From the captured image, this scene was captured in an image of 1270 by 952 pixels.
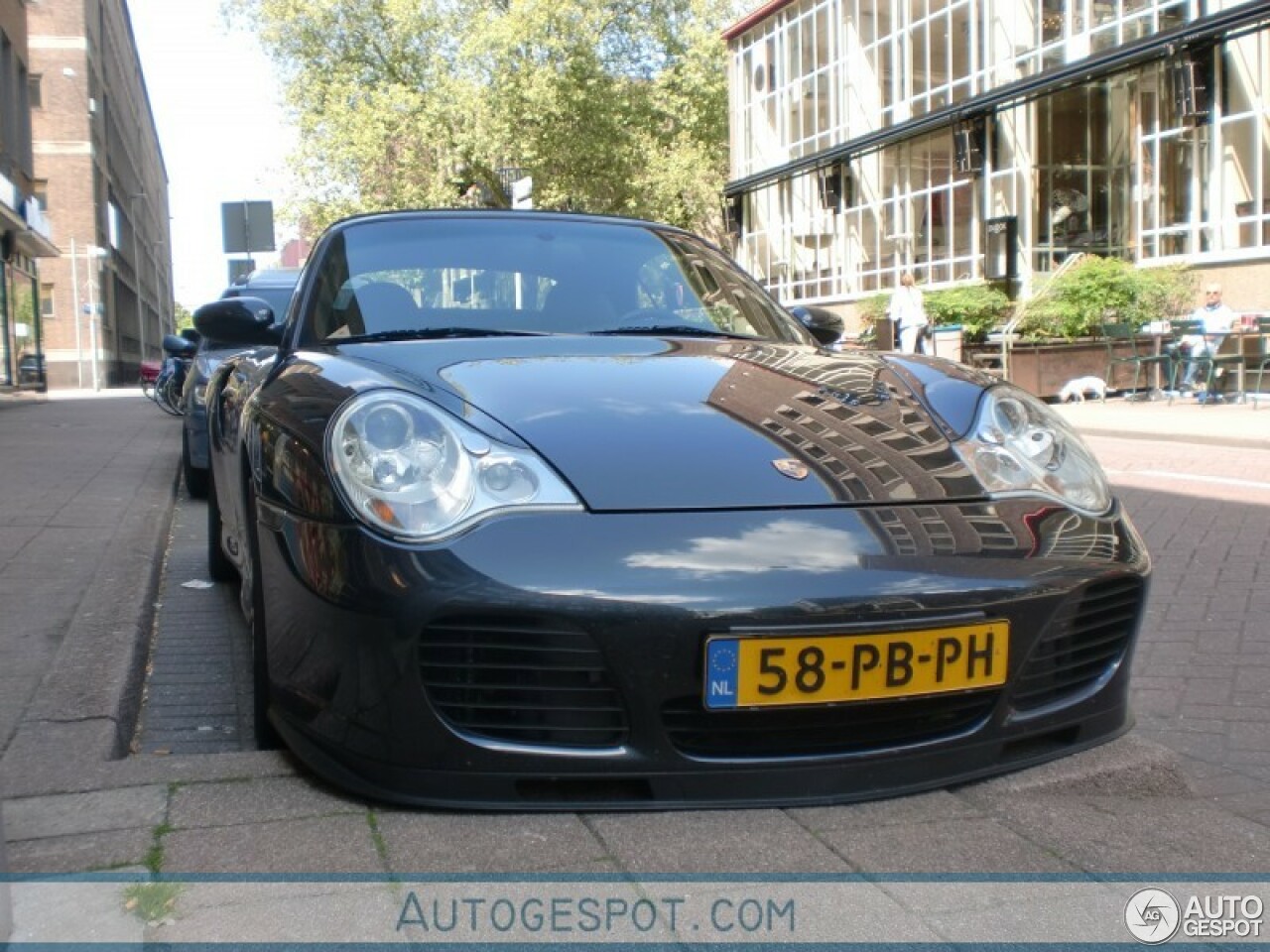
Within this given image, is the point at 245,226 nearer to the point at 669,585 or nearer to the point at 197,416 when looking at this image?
the point at 197,416

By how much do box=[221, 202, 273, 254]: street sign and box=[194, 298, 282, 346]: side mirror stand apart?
1386 centimetres

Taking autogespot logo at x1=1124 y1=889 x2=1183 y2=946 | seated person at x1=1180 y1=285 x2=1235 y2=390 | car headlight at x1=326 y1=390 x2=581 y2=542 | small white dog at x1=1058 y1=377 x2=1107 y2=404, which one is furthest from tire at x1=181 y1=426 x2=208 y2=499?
small white dog at x1=1058 y1=377 x2=1107 y2=404

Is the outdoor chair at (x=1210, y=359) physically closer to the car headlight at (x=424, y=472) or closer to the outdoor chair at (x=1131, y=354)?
the outdoor chair at (x=1131, y=354)

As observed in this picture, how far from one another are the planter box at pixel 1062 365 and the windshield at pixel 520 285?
46.6ft

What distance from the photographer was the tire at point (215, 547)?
4797 millimetres

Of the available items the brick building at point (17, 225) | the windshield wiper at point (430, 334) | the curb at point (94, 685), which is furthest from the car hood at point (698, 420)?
the brick building at point (17, 225)

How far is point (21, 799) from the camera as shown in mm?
2395

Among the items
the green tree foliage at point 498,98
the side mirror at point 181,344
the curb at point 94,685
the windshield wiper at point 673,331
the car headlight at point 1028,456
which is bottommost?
the curb at point 94,685

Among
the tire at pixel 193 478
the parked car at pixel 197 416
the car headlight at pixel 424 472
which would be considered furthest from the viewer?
the tire at pixel 193 478

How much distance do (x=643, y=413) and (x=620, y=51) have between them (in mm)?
32346

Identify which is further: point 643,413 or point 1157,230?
point 1157,230

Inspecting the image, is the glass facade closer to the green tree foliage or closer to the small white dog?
the green tree foliage

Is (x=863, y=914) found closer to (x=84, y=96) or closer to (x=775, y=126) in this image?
(x=775, y=126)

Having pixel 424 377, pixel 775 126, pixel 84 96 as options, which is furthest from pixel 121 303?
pixel 424 377
